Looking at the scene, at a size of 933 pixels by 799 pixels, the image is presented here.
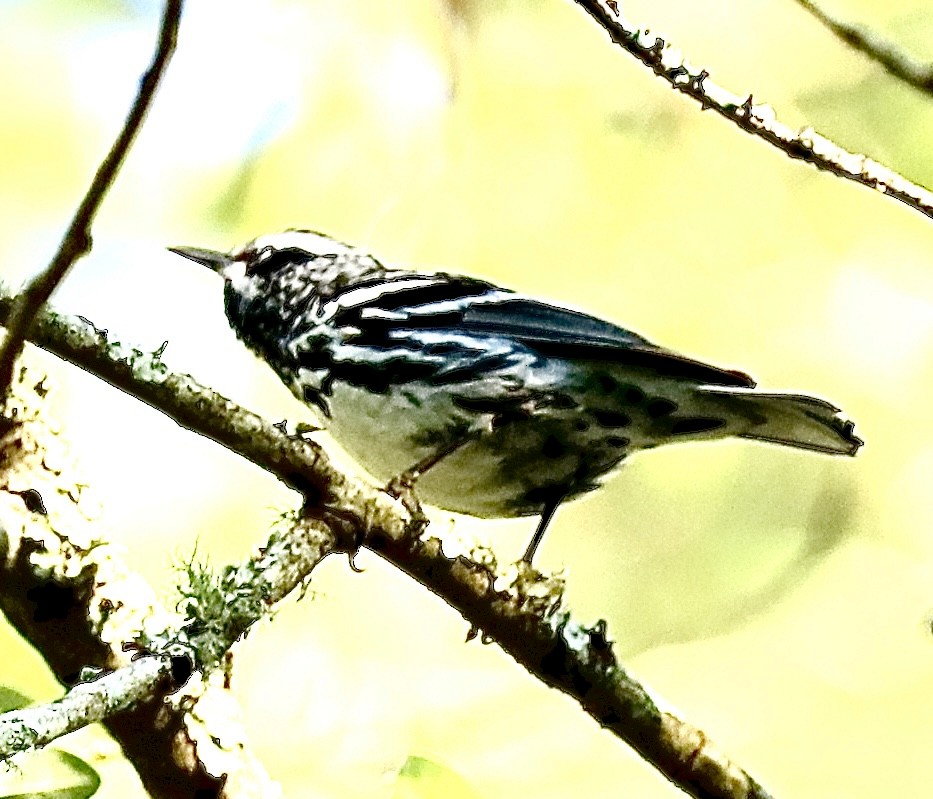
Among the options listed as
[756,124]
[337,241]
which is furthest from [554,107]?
[756,124]

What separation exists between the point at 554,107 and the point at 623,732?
131 inches

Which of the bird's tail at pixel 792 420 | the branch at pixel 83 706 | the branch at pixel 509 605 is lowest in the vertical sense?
the branch at pixel 83 706

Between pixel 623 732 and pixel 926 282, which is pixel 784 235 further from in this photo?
pixel 623 732

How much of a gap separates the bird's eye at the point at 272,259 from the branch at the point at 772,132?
1.25 m

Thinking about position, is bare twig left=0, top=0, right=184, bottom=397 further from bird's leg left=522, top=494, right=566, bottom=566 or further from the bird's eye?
the bird's eye

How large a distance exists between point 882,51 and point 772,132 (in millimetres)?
280

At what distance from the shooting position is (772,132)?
2012mm

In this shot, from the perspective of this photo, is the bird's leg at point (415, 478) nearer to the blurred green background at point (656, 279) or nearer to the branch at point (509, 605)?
the branch at point (509, 605)

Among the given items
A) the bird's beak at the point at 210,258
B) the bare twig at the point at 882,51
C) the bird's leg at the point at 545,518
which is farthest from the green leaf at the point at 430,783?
the bird's beak at the point at 210,258

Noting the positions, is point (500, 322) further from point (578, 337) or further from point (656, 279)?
point (656, 279)

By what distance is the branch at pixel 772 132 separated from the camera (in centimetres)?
199

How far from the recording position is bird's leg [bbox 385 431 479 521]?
6.57ft

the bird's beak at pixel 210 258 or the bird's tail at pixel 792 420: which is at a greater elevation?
the bird's tail at pixel 792 420

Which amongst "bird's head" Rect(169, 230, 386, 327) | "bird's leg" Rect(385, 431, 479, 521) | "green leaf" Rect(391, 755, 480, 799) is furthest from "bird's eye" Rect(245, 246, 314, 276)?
"green leaf" Rect(391, 755, 480, 799)
